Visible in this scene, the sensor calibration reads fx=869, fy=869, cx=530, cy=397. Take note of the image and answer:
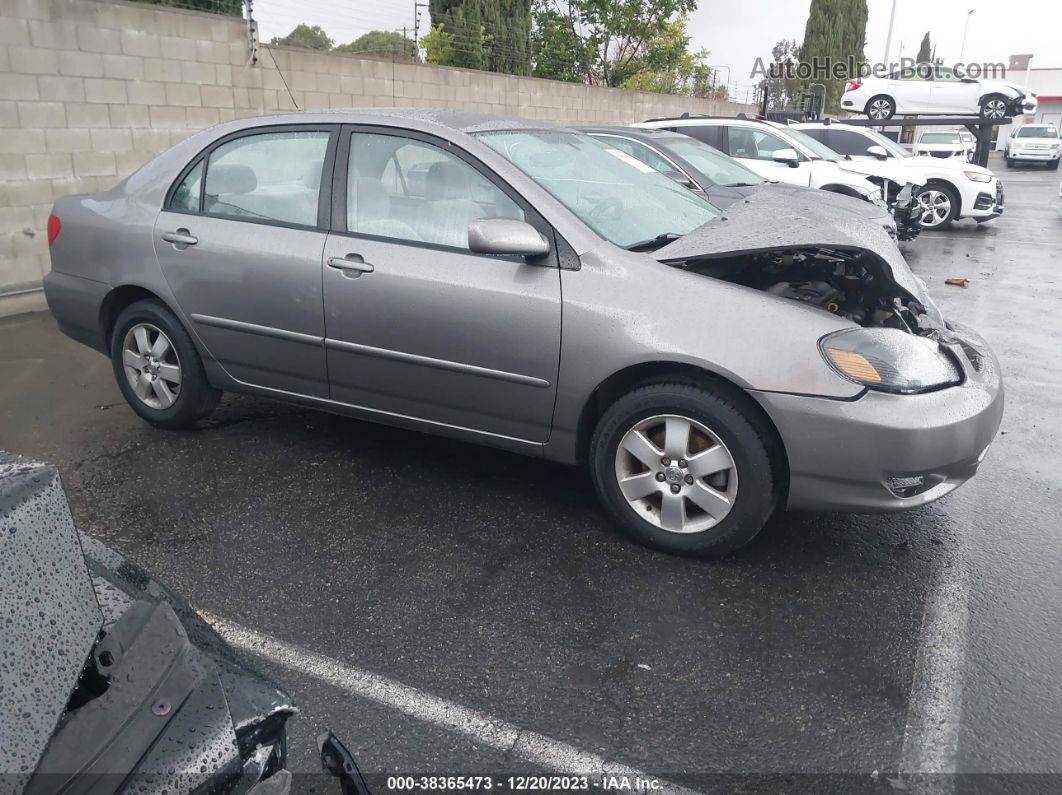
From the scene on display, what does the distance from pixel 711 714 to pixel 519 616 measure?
0.77 meters

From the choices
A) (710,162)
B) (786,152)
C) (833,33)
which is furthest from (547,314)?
(833,33)

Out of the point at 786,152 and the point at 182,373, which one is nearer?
A: the point at 182,373

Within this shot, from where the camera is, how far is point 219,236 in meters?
4.14

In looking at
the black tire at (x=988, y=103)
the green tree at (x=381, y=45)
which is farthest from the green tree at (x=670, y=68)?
the green tree at (x=381, y=45)

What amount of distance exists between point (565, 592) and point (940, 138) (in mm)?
31299

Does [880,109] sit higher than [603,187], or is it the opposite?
[880,109]

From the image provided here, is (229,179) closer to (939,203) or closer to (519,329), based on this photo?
(519,329)

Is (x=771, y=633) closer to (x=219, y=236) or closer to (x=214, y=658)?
(x=214, y=658)

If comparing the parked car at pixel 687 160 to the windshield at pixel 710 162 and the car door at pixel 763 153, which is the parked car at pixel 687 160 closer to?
the windshield at pixel 710 162

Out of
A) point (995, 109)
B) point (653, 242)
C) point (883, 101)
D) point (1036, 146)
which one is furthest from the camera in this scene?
point (1036, 146)

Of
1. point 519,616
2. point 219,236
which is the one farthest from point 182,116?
point 519,616

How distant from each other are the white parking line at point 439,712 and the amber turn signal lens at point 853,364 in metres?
1.56

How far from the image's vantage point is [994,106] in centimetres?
1861

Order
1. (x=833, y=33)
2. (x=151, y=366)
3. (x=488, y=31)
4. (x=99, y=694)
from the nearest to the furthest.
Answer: (x=99, y=694) < (x=151, y=366) < (x=488, y=31) < (x=833, y=33)
